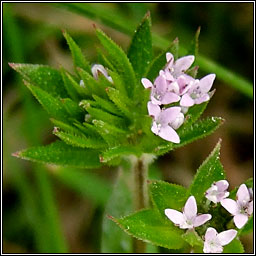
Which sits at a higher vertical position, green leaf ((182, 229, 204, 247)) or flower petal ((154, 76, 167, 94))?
flower petal ((154, 76, 167, 94))

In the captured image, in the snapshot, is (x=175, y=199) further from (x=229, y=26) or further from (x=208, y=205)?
(x=229, y=26)

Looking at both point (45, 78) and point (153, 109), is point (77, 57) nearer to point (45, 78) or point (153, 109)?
point (45, 78)

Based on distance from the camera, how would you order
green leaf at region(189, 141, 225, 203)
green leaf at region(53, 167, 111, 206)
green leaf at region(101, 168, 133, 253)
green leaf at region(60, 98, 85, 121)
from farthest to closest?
green leaf at region(53, 167, 111, 206) < green leaf at region(101, 168, 133, 253) < green leaf at region(60, 98, 85, 121) < green leaf at region(189, 141, 225, 203)

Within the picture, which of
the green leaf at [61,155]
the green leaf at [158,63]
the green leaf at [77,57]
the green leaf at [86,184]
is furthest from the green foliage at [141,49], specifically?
the green leaf at [86,184]

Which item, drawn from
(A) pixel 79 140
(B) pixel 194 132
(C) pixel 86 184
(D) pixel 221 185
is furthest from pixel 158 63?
(C) pixel 86 184

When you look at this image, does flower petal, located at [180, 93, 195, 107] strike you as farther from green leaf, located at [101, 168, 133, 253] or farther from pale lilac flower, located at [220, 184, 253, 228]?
green leaf, located at [101, 168, 133, 253]

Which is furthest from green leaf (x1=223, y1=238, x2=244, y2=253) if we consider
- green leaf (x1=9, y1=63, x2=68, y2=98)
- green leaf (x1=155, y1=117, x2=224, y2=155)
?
green leaf (x1=9, y1=63, x2=68, y2=98)
